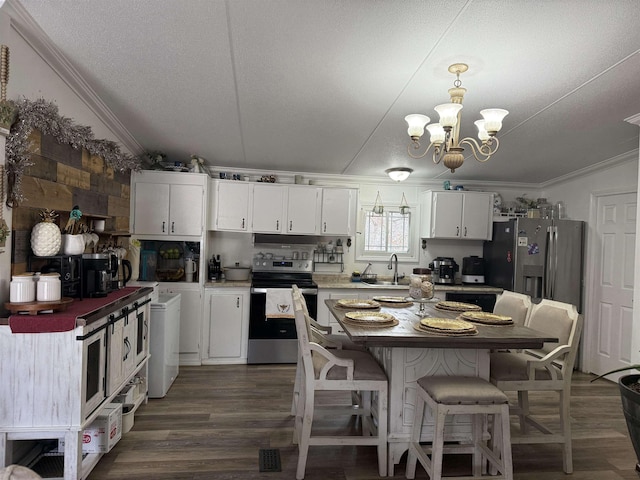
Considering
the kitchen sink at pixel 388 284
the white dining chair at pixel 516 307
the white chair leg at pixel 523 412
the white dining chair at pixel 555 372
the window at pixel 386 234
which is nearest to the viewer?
the white dining chair at pixel 555 372

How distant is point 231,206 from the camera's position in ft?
15.3

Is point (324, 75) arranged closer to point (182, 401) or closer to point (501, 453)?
point (501, 453)

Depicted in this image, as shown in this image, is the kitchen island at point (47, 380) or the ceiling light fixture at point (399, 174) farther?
the ceiling light fixture at point (399, 174)

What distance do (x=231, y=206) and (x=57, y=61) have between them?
2.47 meters

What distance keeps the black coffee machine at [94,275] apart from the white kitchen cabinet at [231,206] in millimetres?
2120

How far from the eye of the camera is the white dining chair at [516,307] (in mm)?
2947

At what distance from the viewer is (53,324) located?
1883mm

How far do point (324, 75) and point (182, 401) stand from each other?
2.86 meters

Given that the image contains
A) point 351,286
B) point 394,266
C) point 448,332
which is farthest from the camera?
point 394,266

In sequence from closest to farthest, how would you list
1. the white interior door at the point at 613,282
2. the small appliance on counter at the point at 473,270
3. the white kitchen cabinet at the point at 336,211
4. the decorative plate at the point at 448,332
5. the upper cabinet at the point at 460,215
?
the decorative plate at the point at 448,332 < the white interior door at the point at 613,282 < the white kitchen cabinet at the point at 336,211 < the upper cabinet at the point at 460,215 < the small appliance on counter at the point at 473,270

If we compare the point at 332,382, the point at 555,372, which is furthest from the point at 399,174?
the point at 332,382

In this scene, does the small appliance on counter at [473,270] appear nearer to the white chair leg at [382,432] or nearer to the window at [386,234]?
the window at [386,234]

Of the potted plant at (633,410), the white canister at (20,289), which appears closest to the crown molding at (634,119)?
the potted plant at (633,410)

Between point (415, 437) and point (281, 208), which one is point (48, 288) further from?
point (281, 208)
